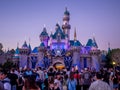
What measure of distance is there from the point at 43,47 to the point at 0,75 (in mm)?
63261

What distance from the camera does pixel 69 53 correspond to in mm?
70438

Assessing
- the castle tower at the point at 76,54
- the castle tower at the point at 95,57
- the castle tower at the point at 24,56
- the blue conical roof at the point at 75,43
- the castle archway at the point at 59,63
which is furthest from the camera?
the blue conical roof at the point at 75,43

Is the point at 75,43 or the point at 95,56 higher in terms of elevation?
the point at 75,43

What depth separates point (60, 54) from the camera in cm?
6950

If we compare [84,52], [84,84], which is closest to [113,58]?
[84,52]

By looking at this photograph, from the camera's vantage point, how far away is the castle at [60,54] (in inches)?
2702

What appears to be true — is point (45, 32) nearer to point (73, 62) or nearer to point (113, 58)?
point (73, 62)

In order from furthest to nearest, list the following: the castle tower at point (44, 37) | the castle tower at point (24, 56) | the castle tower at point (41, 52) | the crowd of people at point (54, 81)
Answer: the castle tower at point (44, 37), the castle tower at point (24, 56), the castle tower at point (41, 52), the crowd of people at point (54, 81)

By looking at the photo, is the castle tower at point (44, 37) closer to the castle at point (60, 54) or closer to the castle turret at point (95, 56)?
the castle at point (60, 54)

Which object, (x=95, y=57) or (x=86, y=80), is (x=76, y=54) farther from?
(x=86, y=80)

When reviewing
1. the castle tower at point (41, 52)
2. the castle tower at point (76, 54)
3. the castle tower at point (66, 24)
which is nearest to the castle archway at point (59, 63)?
the castle tower at point (76, 54)

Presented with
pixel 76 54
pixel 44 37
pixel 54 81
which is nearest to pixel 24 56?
pixel 44 37

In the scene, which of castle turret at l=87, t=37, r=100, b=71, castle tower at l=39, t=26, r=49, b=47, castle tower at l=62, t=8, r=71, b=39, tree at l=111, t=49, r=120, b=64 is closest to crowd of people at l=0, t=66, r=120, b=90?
castle turret at l=87, t=37, r=100, b=71

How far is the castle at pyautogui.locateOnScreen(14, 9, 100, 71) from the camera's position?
2702 inches
